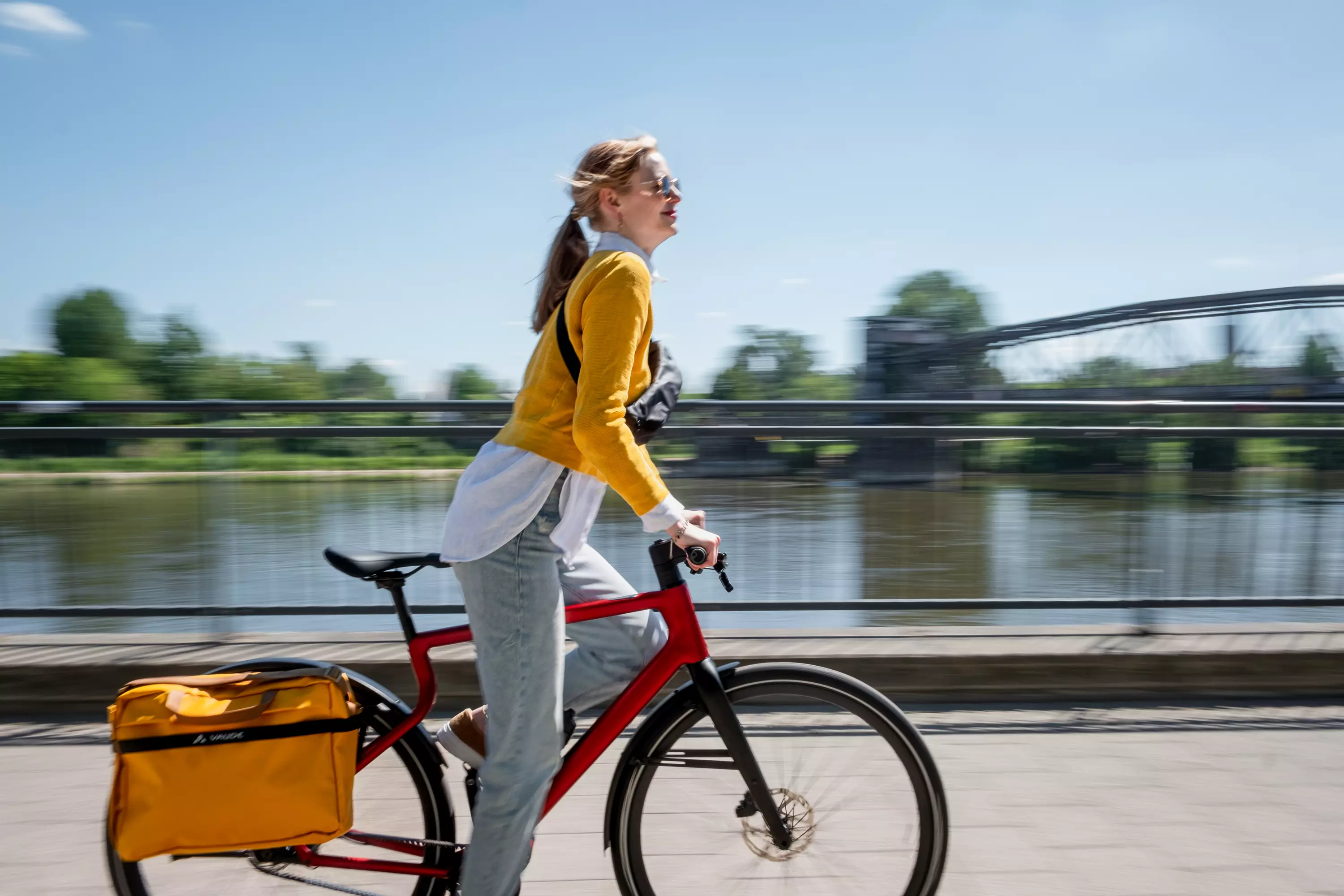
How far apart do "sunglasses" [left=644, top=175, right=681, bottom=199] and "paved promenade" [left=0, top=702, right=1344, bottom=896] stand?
172cm

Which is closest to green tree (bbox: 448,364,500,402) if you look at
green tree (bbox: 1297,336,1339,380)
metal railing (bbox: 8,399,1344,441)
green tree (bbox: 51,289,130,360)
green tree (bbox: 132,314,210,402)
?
metal railing (bbox: 8,399,1344,441)

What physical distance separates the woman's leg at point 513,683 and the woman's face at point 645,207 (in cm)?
61

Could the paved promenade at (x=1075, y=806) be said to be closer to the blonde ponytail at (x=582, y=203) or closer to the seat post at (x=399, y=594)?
the seat post at (x=399, y=594)

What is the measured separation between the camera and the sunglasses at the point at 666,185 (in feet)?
6.96

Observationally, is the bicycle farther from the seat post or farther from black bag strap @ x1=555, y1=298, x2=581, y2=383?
black bag strap @ x1=555, y1=298, x2=581, y2=383

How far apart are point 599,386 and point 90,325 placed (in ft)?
355

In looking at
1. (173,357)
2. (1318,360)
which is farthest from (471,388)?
(173,357)

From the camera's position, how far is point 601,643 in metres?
2.33

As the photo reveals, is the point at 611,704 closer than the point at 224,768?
No

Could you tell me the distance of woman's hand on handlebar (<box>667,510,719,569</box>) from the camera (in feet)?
6.75

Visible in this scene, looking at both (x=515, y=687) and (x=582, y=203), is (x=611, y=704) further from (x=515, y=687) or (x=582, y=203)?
(x=582, y=203)

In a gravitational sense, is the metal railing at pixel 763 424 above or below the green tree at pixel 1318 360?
below

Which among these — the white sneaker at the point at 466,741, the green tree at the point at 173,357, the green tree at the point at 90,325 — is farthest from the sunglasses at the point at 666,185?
the green tree at the point at 90,325

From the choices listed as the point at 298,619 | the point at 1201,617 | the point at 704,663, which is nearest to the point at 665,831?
the point at 704,663
